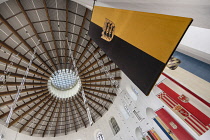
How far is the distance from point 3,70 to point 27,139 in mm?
18073

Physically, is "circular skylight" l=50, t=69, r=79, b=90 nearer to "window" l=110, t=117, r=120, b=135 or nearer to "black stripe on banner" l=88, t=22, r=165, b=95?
"window" l=110, t=117, r=120, b=135

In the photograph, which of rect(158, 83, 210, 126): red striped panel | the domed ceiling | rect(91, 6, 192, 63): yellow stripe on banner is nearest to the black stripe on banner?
rect(91, 6, 192, 63): yellow stripe on banner

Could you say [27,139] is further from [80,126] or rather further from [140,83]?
[140,83]

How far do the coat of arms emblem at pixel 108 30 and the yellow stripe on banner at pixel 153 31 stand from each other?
641 mm

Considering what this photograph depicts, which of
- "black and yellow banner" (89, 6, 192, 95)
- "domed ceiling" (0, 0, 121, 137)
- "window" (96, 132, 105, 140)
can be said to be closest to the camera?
"black and yellow banner" (89, 6, 192, 95)

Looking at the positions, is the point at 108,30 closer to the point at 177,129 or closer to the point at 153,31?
the point at 153,31

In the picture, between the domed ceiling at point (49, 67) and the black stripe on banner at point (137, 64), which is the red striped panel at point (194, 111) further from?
the domed ceiling at point (49, 67)

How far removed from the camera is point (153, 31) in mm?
3451

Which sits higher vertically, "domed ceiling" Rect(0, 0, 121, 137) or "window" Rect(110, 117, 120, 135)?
"domed ceiling" Rect(0, 0, 121, 137)

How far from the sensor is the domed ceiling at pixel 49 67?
1616cm

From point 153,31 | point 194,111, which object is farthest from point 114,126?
point 153,31

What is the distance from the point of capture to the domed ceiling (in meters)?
16.2

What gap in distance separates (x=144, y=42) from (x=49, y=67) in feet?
71.8

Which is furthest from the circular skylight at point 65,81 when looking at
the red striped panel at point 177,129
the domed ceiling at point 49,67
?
the red striped panel at point 177,129
